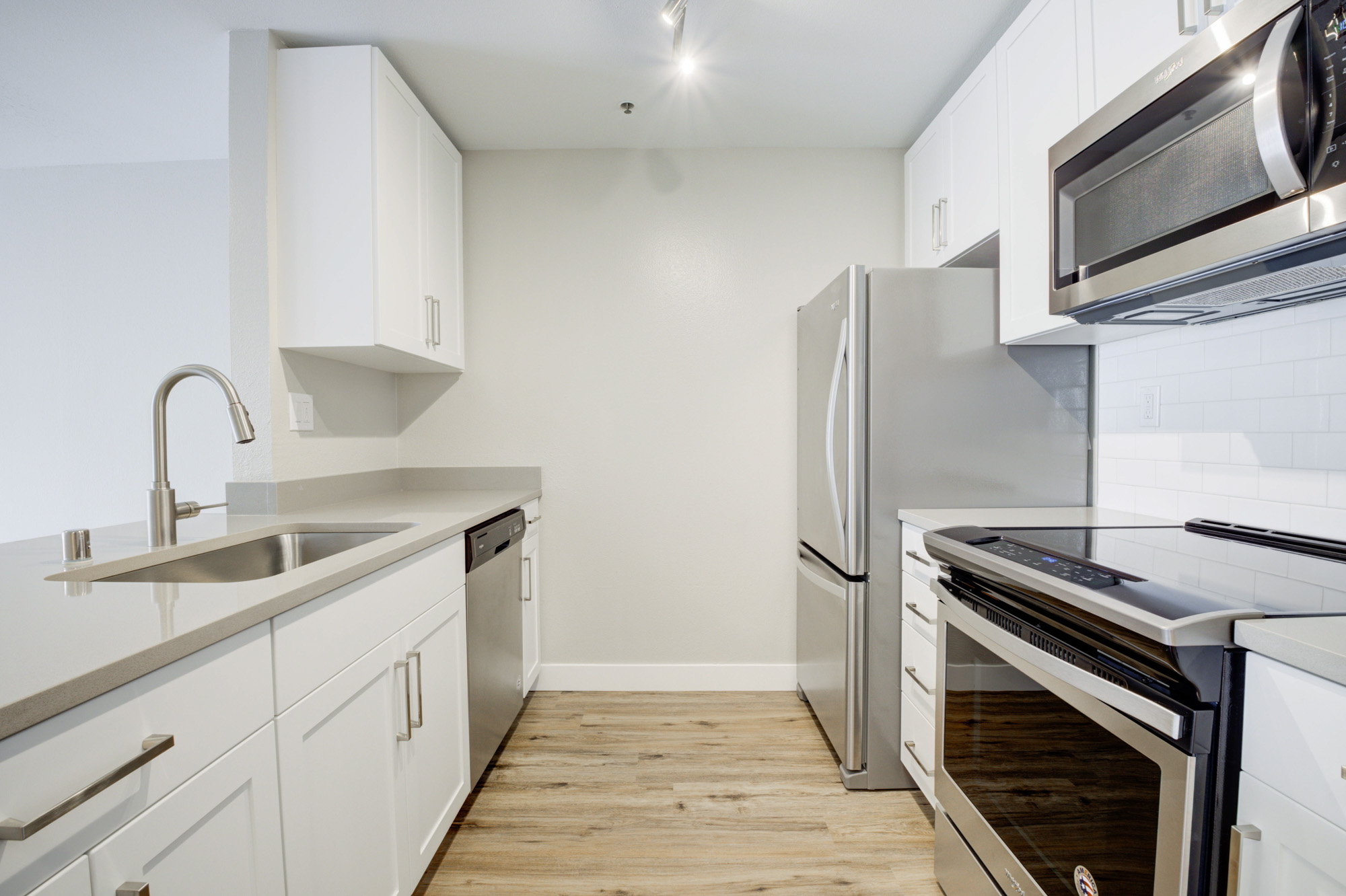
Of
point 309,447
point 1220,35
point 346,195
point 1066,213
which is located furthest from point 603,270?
point 1220,35

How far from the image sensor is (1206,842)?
2.57ft

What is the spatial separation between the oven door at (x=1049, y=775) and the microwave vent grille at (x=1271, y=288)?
774 millimetres

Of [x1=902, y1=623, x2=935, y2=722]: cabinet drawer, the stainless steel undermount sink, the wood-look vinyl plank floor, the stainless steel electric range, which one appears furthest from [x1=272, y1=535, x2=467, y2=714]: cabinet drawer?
[x1=902, y1=623, x2=935, y2=722]: cabinet drawer

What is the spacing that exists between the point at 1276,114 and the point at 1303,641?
0.74 m

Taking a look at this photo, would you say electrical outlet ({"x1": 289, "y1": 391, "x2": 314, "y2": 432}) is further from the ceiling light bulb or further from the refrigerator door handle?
the refrigerator door handle

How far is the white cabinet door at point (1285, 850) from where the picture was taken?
651 millimetres

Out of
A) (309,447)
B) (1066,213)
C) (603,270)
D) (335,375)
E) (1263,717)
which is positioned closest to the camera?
(1263,717)

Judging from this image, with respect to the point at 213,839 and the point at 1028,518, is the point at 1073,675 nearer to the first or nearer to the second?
the point at 1028,518

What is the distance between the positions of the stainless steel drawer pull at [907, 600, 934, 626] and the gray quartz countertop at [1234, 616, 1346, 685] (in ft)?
3.07

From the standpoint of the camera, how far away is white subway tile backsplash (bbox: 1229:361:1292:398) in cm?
132

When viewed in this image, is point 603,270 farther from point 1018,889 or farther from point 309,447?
point 1018,889

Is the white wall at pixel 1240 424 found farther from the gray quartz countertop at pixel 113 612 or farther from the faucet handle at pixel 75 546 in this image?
the faucet handle at pixel 75 546

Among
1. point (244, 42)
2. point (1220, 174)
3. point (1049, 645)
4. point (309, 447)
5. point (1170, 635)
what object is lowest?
point (1049, 645)

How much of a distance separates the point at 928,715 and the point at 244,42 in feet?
9.50
